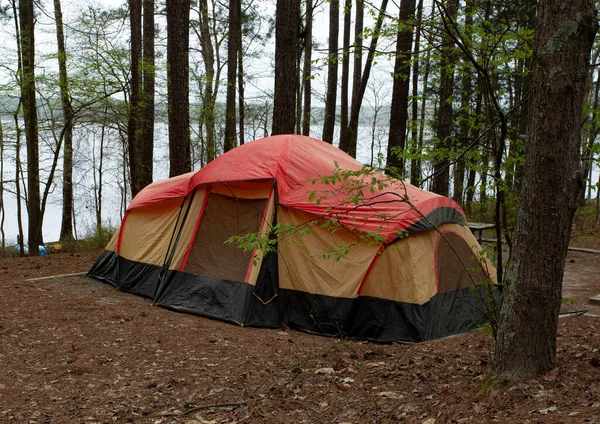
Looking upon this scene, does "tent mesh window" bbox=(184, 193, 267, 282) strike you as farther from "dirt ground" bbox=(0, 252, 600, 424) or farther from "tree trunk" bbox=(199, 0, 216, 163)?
"tree trunk" bbox=(199, 0, 216, 163)

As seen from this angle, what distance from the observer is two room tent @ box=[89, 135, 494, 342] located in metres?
5.86

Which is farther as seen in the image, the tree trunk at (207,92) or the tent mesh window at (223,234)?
the tree trunk at (207,92)

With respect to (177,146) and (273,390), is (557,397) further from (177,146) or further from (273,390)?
(177,146)

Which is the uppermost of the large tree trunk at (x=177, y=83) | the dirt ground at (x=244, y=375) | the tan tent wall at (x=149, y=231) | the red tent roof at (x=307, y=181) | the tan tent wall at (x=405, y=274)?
the large tree trunk at (x=177, y=83)

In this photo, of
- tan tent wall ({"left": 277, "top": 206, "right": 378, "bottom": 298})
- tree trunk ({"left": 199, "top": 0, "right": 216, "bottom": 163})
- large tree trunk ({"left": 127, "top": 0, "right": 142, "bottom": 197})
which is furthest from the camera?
tree trunk ({"left": 199, "top": 0, "right": 216, "bottom": 163})

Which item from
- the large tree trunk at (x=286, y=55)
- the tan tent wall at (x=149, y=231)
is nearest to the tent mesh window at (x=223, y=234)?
the tan tent wall at (x=149, y=231)

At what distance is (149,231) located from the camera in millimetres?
7859

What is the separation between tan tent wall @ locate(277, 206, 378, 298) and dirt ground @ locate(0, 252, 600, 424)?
57 cm

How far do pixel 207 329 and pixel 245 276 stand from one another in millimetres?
807

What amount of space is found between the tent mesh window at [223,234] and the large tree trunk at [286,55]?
2024 mm

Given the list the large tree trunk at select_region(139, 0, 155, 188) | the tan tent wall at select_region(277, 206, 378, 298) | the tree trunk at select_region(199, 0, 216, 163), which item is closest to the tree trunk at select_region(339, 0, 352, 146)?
the tree trunk at select_region(199, 0, 216, 163)

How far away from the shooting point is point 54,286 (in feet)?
25.8

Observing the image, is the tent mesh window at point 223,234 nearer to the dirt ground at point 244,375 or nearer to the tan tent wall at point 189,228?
the tan tent wall at point 189,228

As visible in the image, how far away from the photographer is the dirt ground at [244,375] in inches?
128
